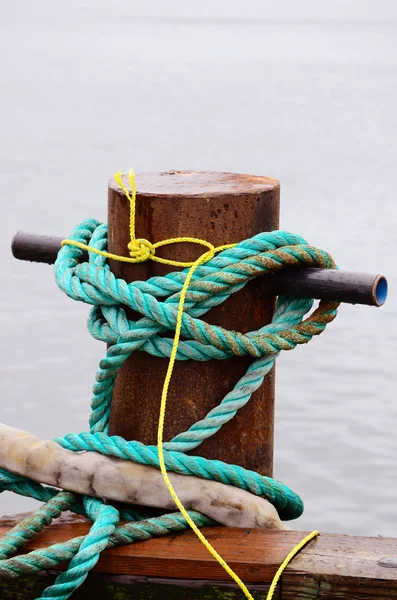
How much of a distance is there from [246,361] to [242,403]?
100 millimetres

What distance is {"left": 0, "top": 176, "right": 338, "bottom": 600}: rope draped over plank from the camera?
7.97ft

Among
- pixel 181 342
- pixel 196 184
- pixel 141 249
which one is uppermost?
pixel 196 184

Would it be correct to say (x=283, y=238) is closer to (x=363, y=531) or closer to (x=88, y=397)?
(x=363, y=531)

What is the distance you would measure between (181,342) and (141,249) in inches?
8.4

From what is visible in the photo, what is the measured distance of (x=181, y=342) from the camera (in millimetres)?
2480

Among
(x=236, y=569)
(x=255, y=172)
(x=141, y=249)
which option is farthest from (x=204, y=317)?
(x=255, y=172)

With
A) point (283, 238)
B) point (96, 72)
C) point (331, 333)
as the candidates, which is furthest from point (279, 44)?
point (283, 238)

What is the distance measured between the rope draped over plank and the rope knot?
0.18 feet

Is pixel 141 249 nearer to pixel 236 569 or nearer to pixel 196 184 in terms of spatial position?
pixel 196 184

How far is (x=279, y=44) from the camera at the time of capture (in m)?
40.1

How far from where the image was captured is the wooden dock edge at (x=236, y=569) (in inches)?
85.2

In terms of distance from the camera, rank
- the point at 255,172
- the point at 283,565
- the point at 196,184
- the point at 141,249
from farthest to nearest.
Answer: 1. the point at 255,172
2. the point at 196,184
3. the point at 141,249
4. the point at 283,565

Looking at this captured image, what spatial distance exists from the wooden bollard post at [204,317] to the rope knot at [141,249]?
0.03 m

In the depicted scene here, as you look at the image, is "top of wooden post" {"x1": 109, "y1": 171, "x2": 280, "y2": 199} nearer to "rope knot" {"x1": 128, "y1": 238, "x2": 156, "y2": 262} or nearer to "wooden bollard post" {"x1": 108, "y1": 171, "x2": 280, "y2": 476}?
"wooden bollard post" {"x1": 108, "y1": 171, "x2": 280, "y2": 476}
